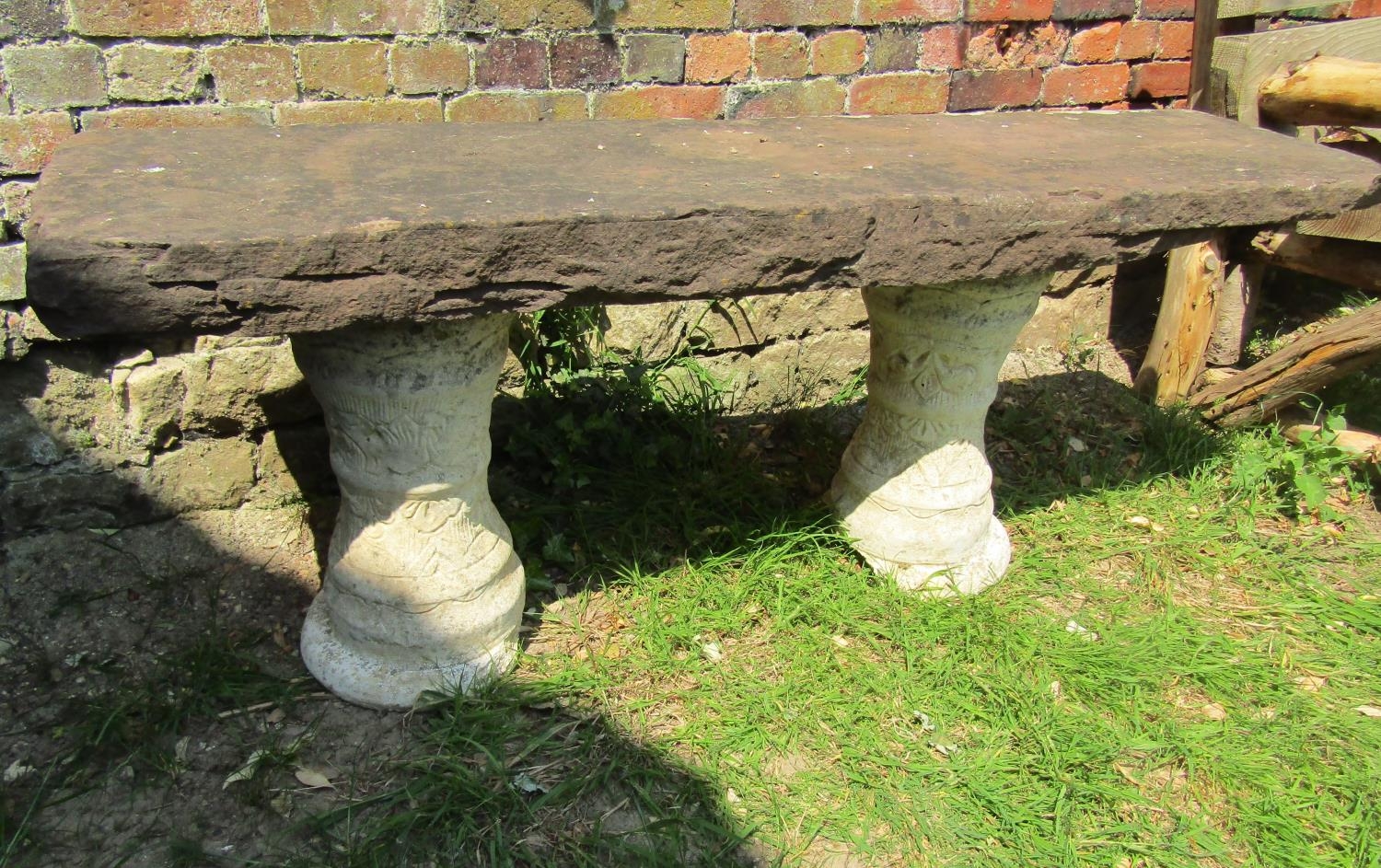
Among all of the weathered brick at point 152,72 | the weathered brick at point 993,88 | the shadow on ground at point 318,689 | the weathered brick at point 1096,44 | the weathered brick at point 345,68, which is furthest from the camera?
the weathered brick at point 1096,44

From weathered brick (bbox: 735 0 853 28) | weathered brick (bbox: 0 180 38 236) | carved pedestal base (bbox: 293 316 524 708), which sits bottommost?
carved pedestal base (bbox: 293 316 524 708)

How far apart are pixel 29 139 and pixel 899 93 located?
2245mm

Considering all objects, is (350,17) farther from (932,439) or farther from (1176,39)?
(1176,39)

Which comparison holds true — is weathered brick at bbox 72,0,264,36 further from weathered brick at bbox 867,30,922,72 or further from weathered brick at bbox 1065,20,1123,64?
weathered brick at bbox 1065,20,1123,64

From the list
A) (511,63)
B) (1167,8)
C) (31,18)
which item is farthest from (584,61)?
(1167,8)

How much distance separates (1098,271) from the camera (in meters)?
3.84

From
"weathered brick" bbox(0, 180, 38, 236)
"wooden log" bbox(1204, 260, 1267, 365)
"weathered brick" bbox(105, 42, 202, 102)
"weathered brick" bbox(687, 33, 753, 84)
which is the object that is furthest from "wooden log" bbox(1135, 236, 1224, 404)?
"weathered brick" bbox(0, 180, 38, 236)

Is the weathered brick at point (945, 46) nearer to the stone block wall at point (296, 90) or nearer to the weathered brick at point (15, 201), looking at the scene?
the stone block wall at point (296, 90)

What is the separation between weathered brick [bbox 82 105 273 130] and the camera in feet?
7.71

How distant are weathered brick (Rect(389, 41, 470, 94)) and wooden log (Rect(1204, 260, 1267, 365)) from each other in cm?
251

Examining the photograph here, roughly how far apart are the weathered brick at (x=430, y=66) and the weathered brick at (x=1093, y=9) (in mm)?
1839

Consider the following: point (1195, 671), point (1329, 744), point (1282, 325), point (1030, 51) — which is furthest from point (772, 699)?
point (1282, 325)

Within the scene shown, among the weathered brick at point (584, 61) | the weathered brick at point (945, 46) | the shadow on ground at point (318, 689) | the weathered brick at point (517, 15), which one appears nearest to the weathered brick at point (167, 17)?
the weathered brick at point (517, 15)

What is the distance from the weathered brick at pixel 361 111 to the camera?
2.50 meters
